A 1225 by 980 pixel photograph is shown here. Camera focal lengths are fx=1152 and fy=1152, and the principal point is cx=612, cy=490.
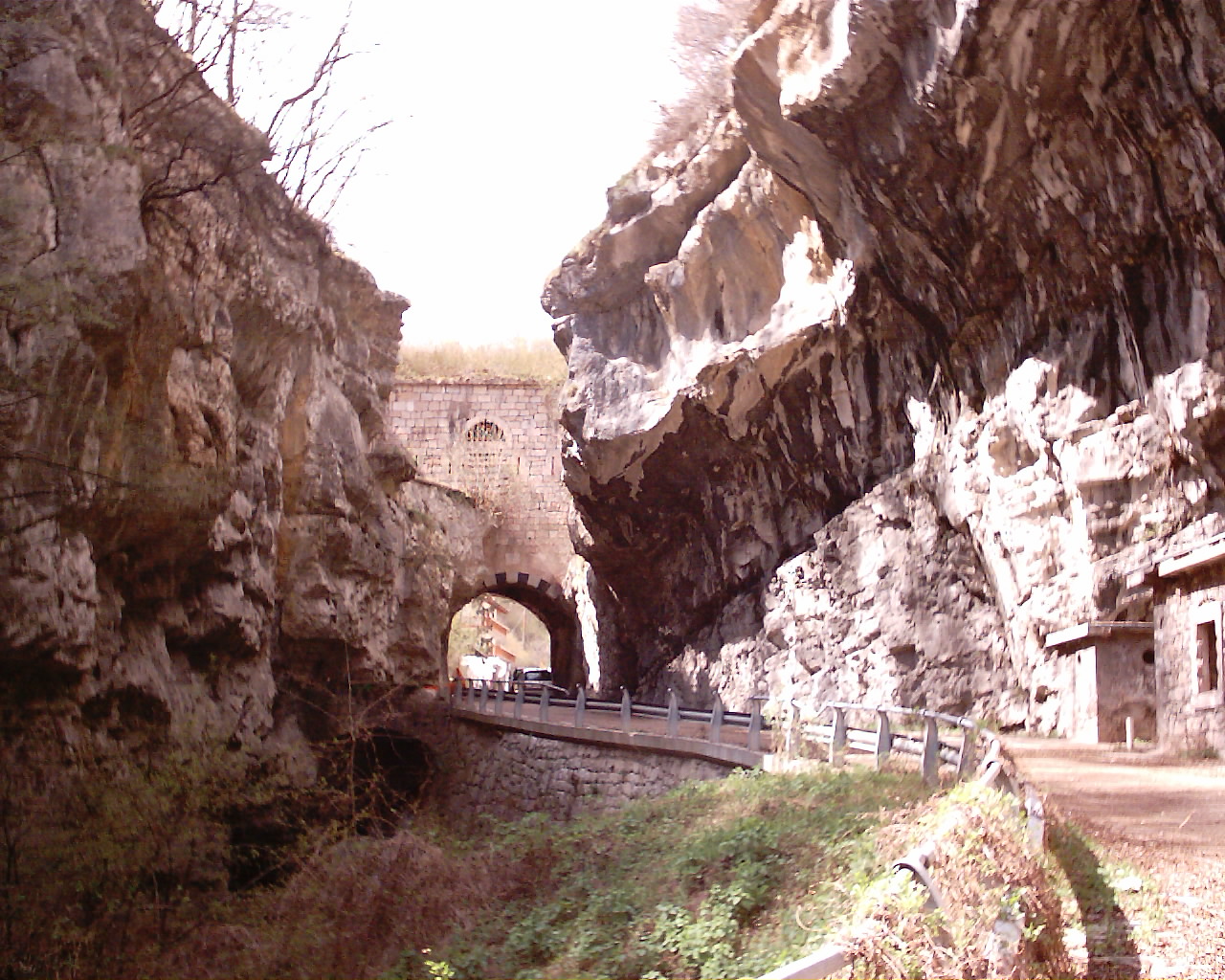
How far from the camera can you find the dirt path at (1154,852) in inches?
254

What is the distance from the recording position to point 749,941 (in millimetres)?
8102

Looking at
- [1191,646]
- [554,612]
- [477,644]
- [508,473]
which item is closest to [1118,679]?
[1191,646]

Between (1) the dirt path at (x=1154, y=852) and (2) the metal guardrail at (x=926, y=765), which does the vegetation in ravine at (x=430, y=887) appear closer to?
(2) the metal guardrail at (x=926, y=765)

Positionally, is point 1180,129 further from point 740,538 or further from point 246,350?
point 740,538

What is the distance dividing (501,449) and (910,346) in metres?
21.6

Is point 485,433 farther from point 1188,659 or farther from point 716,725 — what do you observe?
point 1188,659

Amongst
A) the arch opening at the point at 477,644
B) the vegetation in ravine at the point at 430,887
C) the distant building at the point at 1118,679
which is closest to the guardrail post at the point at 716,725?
the vegetation in ravine at the point at 430,887

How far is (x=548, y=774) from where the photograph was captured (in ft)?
67.6

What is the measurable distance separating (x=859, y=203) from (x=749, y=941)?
51.6 feet

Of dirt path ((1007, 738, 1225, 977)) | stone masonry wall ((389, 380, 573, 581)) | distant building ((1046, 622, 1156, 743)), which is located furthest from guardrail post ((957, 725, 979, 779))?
stone masonry wall ((389, 380, 573, 581))

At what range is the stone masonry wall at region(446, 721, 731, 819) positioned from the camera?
1753 centimetres

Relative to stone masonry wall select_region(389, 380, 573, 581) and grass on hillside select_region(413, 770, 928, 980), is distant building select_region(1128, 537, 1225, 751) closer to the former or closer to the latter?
grass on hillside select_region(413, 770, 928, 980)

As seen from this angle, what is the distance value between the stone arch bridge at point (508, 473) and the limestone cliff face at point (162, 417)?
1482cm

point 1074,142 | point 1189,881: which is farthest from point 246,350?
point 1189,881
